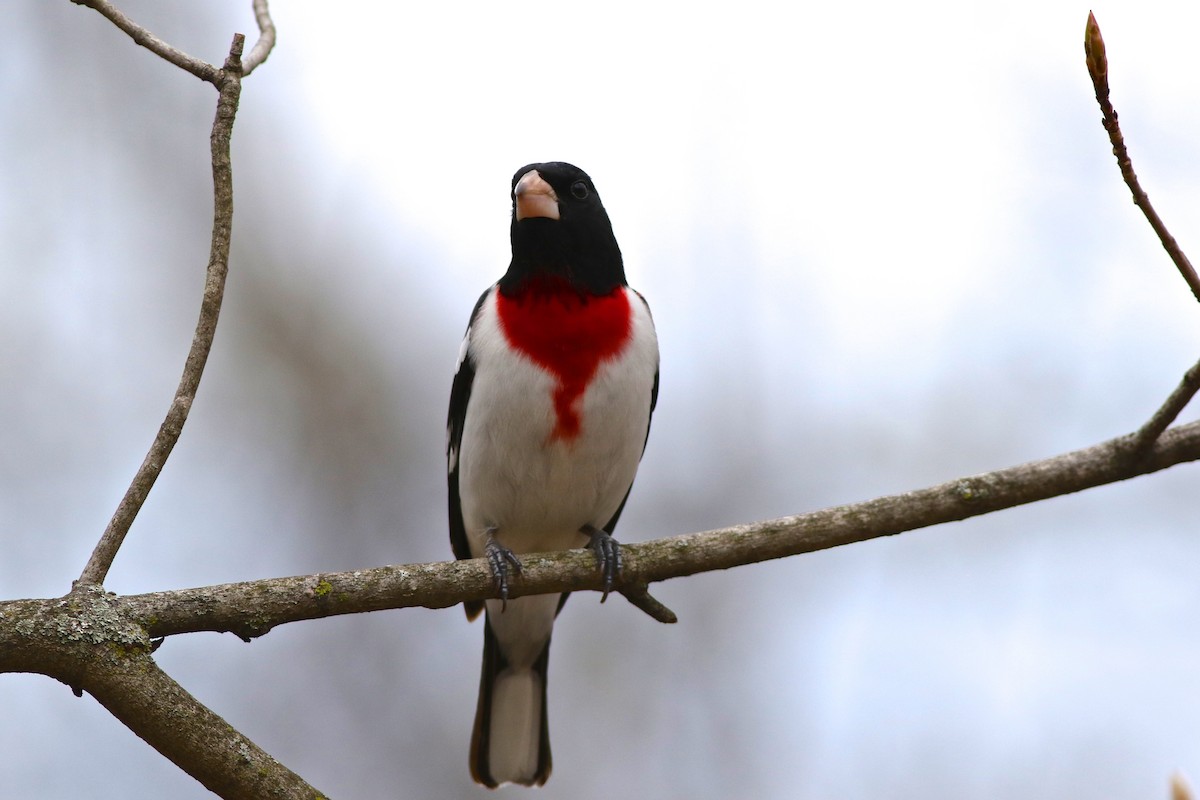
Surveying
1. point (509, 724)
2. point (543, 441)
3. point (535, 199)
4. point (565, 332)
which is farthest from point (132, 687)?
point (509, 724)

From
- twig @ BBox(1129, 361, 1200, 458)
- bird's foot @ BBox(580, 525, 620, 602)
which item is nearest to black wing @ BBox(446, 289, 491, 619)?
bird's foot @ BBox(580, 525, 620, 602)

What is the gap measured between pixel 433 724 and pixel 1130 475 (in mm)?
5298

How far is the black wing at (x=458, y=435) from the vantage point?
513cm

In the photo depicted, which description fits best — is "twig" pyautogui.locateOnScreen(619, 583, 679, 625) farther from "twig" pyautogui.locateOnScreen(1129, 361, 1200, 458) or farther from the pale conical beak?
the pale conical beak

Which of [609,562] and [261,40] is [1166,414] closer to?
[609,562]

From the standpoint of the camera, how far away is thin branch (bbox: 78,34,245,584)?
313 centimetres

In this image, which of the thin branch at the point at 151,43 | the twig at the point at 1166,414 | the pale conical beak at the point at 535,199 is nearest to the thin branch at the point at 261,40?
the thin branch at the point at 151,43

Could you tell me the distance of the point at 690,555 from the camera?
367 cm

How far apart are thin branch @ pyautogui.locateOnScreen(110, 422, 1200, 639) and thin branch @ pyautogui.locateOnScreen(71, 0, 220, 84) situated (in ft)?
4.95

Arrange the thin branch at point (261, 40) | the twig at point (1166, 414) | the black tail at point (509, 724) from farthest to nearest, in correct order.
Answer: the black tail at point (509, 724) < the thin branch at point (261, 40) < the twig at point (1166, 414)

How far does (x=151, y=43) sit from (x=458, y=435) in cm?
230

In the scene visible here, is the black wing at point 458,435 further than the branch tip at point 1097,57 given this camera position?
Yes

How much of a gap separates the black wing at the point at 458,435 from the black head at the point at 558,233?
339 mm

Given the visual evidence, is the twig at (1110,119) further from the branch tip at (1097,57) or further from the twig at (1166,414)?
the twig at (1166,414)
